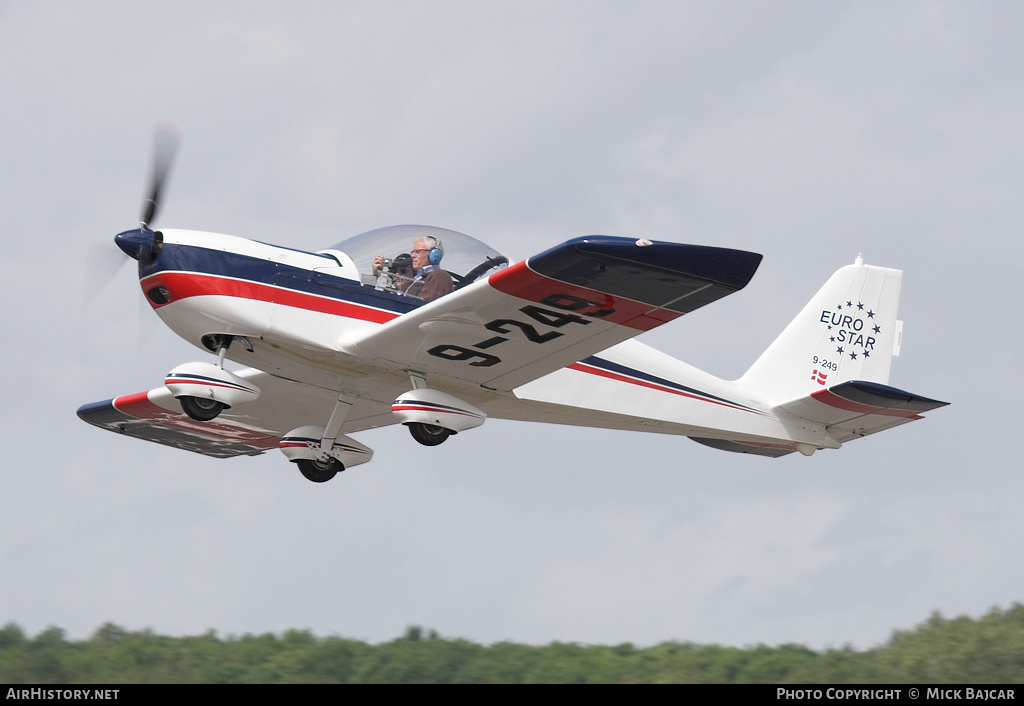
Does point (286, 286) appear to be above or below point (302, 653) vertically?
above

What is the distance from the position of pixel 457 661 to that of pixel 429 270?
9288mm

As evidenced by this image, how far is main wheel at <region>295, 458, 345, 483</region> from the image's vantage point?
13305 mm

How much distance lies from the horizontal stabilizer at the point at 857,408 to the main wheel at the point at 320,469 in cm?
487

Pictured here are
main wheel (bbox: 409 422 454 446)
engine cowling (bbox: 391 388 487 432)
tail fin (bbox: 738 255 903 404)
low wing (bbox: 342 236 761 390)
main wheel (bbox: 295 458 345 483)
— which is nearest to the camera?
low wing (bbox: 342 236 761 390)

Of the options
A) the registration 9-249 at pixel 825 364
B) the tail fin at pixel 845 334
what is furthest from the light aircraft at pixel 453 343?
the registration 9-249 at pixel 825 364

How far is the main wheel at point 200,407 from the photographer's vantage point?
1127 cm

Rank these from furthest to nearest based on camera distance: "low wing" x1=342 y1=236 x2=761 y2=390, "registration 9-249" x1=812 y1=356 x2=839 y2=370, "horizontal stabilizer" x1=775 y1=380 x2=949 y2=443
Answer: "registration 9-249" x1=812 y1=356 x2=839 y2=370 → "horizontal stabilizer" x1=775 y1=380 x2=949 y2=443 → "low wing" x1=342 y1=236 x2=761 y2=390

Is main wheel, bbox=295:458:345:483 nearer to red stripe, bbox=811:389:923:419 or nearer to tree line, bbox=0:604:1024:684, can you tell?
red stripe, bbox=811:389:923:419

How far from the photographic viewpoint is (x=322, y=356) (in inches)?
454

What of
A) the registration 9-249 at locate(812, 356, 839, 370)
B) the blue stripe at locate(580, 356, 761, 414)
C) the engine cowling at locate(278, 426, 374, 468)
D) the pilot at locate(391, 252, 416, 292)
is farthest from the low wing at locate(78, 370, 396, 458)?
the registration 9-249 at locate(812, 356, 839, 370)

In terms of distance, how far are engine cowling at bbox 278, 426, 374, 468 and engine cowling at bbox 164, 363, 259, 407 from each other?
1.93m

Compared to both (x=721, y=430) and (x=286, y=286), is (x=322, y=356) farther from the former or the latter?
(x=721, y=430)
